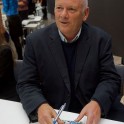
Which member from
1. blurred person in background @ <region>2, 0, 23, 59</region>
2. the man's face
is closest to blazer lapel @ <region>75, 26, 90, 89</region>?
the man's face

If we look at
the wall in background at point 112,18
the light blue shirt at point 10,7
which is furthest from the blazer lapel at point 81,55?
the light blue shirt at point 10,7

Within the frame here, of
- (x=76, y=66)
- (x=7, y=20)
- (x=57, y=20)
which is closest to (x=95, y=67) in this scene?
(x=76, y=66)

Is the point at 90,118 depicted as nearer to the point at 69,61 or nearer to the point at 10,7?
the point at 69,61

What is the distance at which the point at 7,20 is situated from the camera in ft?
12.9

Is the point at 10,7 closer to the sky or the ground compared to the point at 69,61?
closer to the ground

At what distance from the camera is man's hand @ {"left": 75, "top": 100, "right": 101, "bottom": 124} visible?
3.91 ft

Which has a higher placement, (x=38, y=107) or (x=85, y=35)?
(x=85, y=35)

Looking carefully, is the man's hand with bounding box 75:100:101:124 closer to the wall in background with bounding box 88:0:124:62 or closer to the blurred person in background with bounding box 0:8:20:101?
the blurred person in background with bounding box 0:8:20:101

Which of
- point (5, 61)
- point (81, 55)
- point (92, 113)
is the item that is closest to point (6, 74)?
point (5, 61)

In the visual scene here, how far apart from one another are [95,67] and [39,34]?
0.40 meters

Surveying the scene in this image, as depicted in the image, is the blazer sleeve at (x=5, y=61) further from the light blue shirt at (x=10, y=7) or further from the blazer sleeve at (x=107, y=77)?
the light blue shirt at (x=10, y=7)

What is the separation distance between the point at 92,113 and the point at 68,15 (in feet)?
1.88

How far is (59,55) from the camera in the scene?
1.58 m

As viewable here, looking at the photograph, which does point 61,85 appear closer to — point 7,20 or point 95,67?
point 95,67
